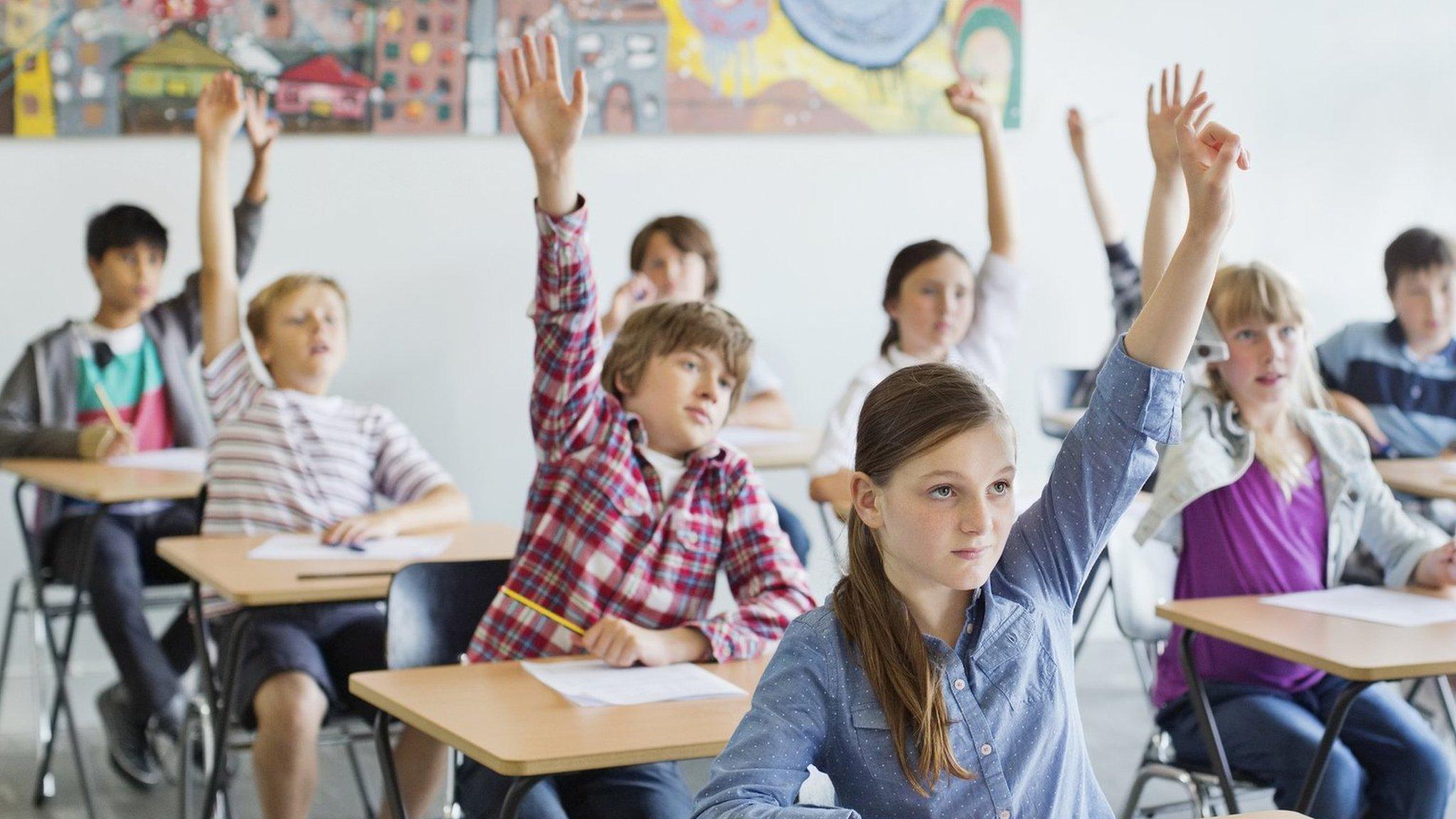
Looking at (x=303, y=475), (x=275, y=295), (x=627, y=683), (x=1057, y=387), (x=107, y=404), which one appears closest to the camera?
(x=627, y=683)

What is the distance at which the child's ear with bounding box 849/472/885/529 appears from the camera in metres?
1.58

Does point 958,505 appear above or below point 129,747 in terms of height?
above

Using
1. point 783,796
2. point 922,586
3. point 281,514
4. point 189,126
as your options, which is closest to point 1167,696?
point 922,586

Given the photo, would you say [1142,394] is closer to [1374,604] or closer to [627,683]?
[627,683]

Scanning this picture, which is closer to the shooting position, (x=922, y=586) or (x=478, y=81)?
(x=922, y=586)

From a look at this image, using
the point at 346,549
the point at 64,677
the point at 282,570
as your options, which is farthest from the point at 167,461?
the point at 282,570

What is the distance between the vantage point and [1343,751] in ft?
7.86

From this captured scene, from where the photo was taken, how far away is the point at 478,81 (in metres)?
4.36

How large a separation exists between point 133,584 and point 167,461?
0.30m

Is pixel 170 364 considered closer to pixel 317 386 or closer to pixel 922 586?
pixel 317 386

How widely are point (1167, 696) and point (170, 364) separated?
8.46 ft

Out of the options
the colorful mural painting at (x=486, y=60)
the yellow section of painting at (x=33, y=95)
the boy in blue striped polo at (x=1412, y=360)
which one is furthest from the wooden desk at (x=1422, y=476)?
the yellow section of painting at (x=33, y=95)

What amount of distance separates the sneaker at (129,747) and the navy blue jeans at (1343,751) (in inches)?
89.9

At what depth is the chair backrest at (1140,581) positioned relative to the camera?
2682 millimetres
